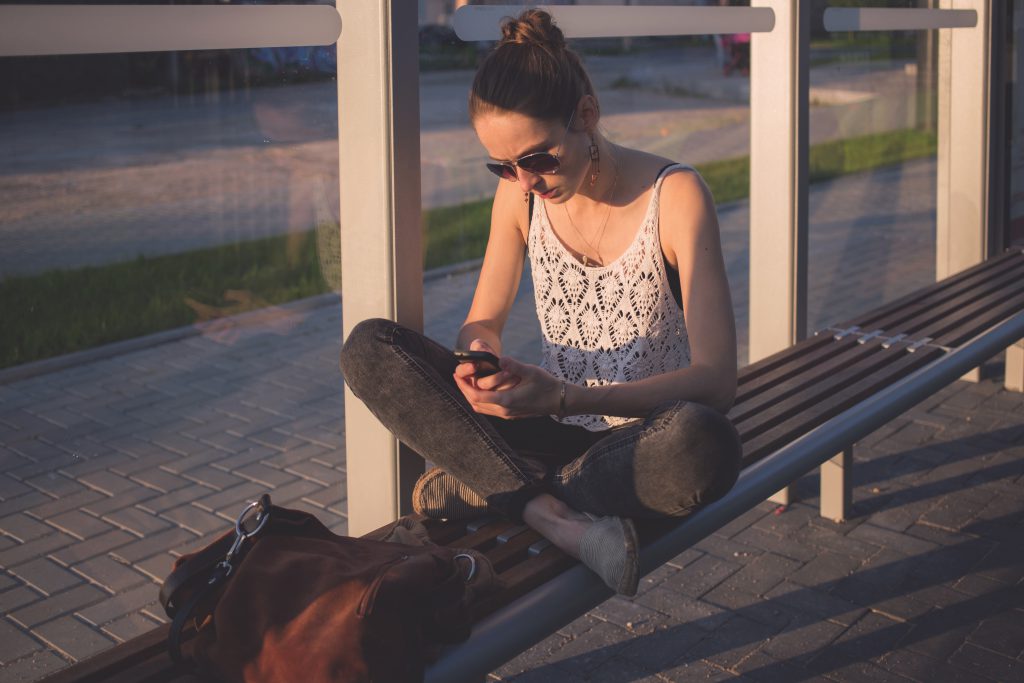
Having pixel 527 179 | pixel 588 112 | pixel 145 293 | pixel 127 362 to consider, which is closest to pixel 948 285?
pixel 588 112

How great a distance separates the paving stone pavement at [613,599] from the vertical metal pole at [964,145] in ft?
2.19

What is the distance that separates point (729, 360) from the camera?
102 inches

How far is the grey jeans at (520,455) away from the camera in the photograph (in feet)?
7.50

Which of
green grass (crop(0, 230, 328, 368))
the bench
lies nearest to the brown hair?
the bench

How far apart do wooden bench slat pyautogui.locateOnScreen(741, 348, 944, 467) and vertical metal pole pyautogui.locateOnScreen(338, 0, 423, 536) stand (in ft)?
2.68

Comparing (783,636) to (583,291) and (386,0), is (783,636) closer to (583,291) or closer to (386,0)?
(583,291)

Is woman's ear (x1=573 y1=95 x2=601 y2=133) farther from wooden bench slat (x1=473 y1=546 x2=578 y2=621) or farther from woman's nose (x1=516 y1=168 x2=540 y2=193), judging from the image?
wooden bench slat (x1=473 y1=546 x2=578 y2=621)

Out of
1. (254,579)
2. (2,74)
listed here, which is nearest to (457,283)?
(2,74)

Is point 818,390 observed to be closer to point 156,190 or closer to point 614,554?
point 614,554

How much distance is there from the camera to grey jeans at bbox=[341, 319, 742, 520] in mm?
2287

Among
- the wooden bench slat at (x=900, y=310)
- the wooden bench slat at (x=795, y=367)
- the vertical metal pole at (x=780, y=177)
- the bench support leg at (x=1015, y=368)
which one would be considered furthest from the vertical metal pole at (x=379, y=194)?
the bench support leg at (x=1015, y=368)

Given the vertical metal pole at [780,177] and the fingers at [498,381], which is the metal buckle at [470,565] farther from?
the vertical metal pole at [780,177]

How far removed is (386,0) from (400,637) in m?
1.31

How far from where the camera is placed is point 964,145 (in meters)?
5.62
